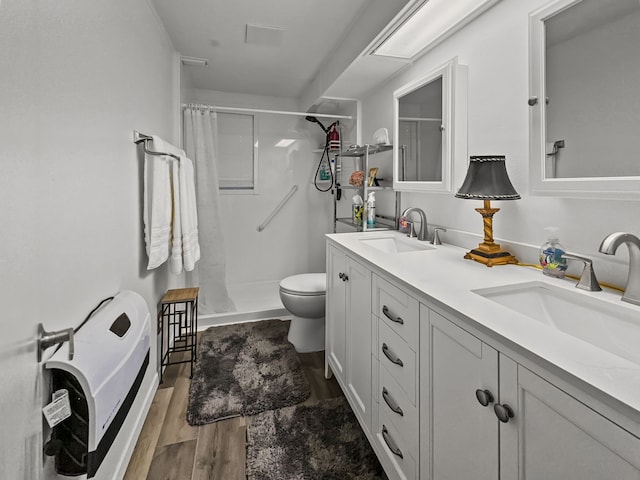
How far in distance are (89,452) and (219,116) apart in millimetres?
3242

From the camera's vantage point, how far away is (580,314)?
92cm

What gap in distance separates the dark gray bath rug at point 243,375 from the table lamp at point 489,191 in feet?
4.04

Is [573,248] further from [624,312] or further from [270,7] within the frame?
[270,7]

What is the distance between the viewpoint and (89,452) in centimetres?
83

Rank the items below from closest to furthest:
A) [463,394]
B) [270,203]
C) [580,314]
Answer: [463,394]
[580,314]
[270,203]

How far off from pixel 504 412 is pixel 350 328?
3.20ft

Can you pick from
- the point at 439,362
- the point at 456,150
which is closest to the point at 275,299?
the point at 456,150

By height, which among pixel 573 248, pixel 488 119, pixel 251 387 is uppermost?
pixel 488 119

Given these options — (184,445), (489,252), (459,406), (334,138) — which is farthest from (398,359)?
(334,138)

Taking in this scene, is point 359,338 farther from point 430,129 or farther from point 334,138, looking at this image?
point 334,138

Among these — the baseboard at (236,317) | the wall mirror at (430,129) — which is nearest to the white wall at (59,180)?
the baseboard at (236,317)

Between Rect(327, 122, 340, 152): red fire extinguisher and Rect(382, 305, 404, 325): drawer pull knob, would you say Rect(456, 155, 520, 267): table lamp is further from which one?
Rect(327, 122, 340, 152): red fire extinguisher

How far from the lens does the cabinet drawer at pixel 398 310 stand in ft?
3.32

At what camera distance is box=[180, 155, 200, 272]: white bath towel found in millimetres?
1952
